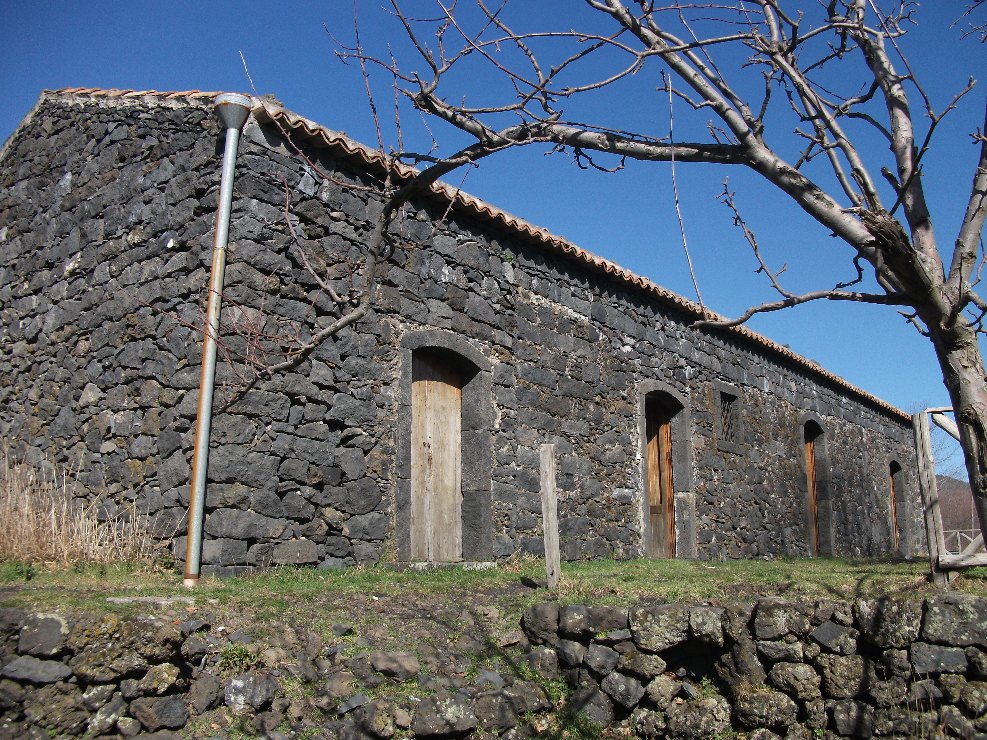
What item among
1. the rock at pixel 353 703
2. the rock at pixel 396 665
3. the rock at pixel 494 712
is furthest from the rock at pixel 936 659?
the rock at pixel 353 703

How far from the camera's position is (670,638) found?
5.29 meters

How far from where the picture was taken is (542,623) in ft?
18.3

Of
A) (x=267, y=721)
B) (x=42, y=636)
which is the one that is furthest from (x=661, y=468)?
(x=42, y=636)

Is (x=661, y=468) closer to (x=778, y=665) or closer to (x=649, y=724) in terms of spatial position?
(x=778, y=665)

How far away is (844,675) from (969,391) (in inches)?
112

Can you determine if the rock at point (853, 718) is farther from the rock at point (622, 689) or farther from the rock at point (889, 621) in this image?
the rock at point (622, 689)

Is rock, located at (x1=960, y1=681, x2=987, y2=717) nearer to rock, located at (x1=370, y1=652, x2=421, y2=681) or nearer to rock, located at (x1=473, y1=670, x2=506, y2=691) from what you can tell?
rock, located at (x1=473, y1=670, x2=506, y2=691)

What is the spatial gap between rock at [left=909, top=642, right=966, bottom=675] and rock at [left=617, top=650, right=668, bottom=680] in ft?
4.57

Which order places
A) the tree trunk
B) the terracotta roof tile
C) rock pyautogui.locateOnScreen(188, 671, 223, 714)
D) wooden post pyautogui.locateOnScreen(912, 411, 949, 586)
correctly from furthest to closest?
1. the terracotta roof tile
2. wooden post pyautogui.locateOnScreen(912, 411, 949, 586)
3. rock pyautogui.locateOnScreen(188, 671, 223, 714)
4. the tree trunk

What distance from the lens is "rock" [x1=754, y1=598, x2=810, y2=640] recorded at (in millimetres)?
5156

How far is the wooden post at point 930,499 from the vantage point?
565 centimetres

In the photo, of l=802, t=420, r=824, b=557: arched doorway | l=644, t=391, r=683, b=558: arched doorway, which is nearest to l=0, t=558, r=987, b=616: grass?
l=644, t=391, r=683, b=558: arched doorway

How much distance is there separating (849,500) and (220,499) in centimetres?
1317

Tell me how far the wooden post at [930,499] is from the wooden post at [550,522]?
8.00ft
